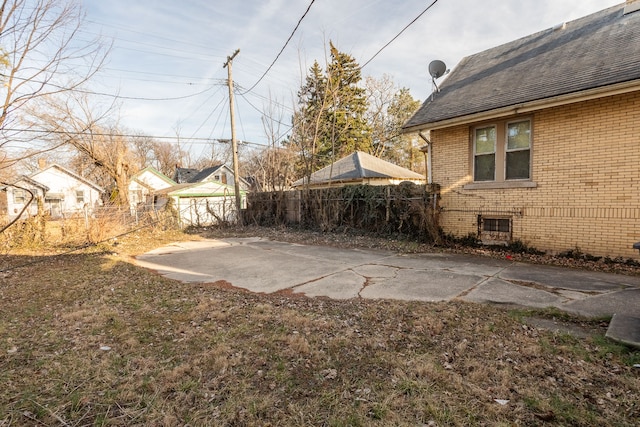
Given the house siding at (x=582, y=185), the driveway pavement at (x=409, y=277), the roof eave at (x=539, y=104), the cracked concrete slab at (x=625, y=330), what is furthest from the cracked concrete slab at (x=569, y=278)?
the roof eave at (x=539, y=104)

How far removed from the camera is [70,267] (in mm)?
6730


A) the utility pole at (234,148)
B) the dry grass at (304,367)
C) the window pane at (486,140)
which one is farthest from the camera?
the utility pole at (234,148)

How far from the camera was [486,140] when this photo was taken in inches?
311

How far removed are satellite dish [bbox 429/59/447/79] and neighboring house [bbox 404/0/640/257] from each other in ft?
2.28

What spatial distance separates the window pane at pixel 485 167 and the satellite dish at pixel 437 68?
10.9 feet

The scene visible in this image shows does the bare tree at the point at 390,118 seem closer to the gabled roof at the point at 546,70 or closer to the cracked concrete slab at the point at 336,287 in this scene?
the gabled roof at the point at 546,70

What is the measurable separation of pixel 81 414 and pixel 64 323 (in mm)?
2102

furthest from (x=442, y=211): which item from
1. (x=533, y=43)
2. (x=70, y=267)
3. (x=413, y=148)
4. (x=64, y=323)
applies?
(x=413, y=148)

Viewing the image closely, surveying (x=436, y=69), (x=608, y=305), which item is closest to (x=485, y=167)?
(x=436, y=69)

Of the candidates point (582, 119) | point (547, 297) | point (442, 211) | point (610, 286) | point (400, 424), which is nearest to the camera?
point (400, 424)

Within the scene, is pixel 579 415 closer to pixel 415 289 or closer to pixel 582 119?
pixel 415 289

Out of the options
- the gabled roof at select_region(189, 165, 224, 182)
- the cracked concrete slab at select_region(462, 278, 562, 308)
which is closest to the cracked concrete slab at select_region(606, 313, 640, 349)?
the cracked concrete slab at select_region(462, 278, 562, 308)

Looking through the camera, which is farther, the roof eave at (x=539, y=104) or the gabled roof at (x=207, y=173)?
the gabled roof at (x=207, y=173)

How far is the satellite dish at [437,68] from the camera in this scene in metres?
9.62
